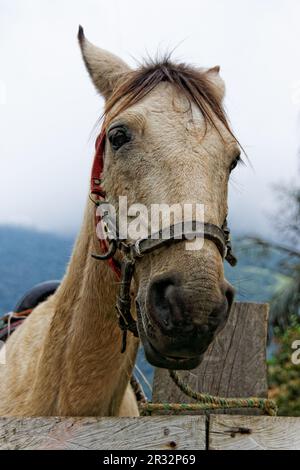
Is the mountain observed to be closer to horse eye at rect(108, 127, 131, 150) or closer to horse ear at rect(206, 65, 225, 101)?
horse ear at rect(206, 65, 225, 101)

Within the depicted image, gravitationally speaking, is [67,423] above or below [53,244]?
below

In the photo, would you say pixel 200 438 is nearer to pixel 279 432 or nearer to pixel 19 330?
pixel 279 432

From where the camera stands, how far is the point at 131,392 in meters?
4.09

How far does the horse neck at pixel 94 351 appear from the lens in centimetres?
311

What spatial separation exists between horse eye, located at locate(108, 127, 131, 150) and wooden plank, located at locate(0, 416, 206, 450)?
4.46ft

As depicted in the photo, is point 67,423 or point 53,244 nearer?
point 67,423

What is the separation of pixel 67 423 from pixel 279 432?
34.3 inches

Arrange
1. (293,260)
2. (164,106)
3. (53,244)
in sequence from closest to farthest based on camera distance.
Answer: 1. (164,106)
2. (293,260)
3. (53,244)

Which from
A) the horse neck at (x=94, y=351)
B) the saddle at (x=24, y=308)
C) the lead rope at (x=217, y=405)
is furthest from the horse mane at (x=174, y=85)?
the saddle at (x=24, y=308)

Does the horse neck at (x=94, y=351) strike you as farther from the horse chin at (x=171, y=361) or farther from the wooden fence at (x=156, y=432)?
the wooden fence at (x=156, y=432)

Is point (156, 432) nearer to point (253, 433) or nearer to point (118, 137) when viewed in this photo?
point (253, 433)

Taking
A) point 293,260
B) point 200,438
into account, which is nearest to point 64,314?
point 200,438

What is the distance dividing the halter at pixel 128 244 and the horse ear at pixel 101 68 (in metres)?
0.42

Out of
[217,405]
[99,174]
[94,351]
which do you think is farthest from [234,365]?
[99,174]
